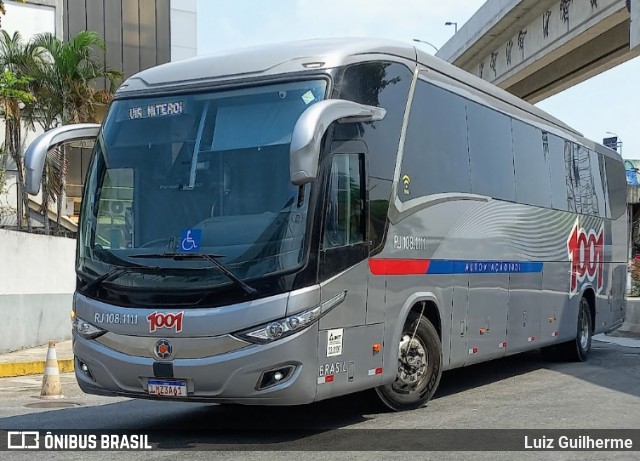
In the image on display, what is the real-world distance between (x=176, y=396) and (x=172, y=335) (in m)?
0.52

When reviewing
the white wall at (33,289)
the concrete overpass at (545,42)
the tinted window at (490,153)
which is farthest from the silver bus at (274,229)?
the concrete overpass at (545,42)

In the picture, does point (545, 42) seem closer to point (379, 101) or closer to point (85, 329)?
point (379, 101)

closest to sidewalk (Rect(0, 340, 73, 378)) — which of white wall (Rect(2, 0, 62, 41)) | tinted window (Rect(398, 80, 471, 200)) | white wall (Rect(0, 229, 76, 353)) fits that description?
white wall (Rect(0, 229, 76, 353))

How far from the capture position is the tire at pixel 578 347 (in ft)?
50.8

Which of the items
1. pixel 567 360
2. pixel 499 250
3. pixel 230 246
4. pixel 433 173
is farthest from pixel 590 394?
pixel 230 246

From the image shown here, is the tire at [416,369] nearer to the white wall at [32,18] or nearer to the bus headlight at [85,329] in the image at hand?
the bus headlight at [85,329]

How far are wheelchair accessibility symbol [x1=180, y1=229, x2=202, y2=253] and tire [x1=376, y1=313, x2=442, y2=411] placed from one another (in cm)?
255

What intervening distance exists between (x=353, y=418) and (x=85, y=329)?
9.31 ft

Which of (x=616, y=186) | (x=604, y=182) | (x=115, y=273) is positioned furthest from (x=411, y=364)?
(x=616, y=186)

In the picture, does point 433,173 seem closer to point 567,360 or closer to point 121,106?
point 121,106

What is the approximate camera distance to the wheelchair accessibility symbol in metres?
7.93

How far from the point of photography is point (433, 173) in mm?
Result: 10109

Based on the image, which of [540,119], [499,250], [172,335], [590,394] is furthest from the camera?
[540,119]

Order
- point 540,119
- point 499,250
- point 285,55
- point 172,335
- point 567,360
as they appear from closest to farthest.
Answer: point 172,335
point 285,55
point 499,250
point 540,119
point 567,360
